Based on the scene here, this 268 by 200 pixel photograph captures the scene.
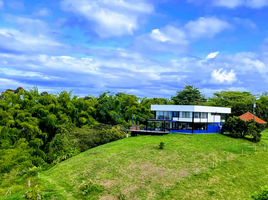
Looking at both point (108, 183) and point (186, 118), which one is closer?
point (108, 183)

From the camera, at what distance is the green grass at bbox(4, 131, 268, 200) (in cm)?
1803

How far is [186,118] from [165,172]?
14875mm

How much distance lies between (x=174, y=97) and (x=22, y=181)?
4118 cm

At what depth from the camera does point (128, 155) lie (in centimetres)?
2444

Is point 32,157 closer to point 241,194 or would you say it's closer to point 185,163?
point 185,163

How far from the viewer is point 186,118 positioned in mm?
34344

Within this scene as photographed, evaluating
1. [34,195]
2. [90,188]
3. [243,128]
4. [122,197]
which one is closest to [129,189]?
[122,197]

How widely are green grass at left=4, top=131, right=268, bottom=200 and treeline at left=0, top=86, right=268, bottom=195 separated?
4836mm

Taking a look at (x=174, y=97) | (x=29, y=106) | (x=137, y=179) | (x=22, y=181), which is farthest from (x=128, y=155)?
(x=174, y=97)

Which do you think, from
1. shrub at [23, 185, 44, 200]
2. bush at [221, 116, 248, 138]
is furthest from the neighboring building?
shrub at [23, 185, 44, 200]

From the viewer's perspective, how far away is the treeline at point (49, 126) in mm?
28125

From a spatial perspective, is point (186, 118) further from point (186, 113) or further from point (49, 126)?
point (49, 126)

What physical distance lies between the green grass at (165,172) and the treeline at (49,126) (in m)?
4.84

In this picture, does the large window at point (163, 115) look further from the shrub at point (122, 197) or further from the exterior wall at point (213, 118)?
the shrub at point (122, 197)
